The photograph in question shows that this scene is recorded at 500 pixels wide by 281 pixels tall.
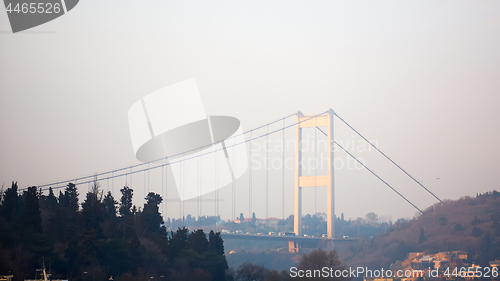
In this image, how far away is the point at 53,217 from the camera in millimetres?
43656

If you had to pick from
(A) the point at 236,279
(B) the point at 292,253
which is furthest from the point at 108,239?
(B) the point at 292,253

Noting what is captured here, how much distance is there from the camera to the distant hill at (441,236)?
242 ft

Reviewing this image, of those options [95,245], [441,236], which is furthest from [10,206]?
[441,236]

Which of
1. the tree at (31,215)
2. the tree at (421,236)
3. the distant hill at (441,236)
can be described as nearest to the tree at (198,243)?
the tree at (31,215)

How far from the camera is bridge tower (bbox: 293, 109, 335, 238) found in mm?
63812

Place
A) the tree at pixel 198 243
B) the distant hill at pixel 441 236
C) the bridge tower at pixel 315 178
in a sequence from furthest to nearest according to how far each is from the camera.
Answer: the distant hill at pixel 441 236, the bridge tower at pixel 315 178, the tree at pixel 198 243

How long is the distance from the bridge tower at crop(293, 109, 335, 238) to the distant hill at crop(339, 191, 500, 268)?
21.6 ft

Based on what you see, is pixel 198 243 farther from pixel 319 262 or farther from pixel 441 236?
pixel 441 236

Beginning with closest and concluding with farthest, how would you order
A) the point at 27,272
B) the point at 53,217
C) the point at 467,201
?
the point at 27,272
the point at 53,217
the point at 467,201

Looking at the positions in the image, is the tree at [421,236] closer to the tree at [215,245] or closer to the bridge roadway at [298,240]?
the bridge roadway at [298,240]

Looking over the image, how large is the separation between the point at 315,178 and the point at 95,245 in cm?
3144

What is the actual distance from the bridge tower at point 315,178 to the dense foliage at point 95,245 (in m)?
14.7

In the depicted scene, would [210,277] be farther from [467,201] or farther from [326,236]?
[467,201]

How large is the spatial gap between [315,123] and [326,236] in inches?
480
